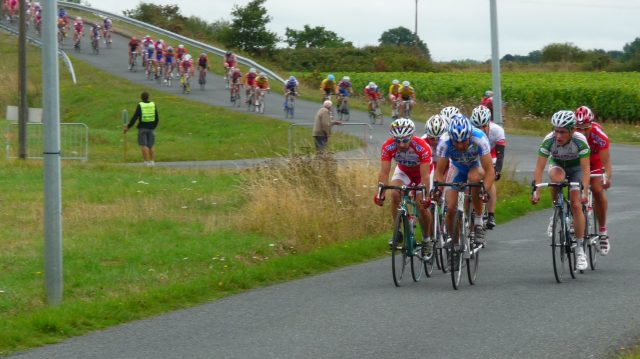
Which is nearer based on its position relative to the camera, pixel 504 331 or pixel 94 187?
pixel 504 331

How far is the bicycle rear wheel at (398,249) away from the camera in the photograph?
1277cm

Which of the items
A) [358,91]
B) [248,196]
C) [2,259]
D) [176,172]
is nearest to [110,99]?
[358,91]

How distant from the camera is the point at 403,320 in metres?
10.9

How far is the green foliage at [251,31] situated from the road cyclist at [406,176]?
67.9m

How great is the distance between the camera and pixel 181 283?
43.2 feet

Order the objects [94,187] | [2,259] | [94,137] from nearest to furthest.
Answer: [2,259] < [94,187] < [94,137]

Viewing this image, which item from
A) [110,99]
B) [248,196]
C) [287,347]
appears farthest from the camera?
[110,99]

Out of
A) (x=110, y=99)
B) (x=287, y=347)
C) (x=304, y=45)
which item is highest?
(x=304, y=45)

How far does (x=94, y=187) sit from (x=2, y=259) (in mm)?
8460

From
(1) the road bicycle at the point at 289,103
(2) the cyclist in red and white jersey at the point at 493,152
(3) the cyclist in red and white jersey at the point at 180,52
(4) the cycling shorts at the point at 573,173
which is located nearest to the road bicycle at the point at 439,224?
(4) the cycling shorts at the point at 573,173

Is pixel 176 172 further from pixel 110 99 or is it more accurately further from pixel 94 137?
pixel 110 99

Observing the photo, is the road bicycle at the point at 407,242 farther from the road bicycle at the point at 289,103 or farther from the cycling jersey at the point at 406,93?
the road bicycle at the point at 289,103

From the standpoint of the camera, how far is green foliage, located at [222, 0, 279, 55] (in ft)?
267

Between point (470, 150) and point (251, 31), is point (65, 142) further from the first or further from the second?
point (251, 31)
